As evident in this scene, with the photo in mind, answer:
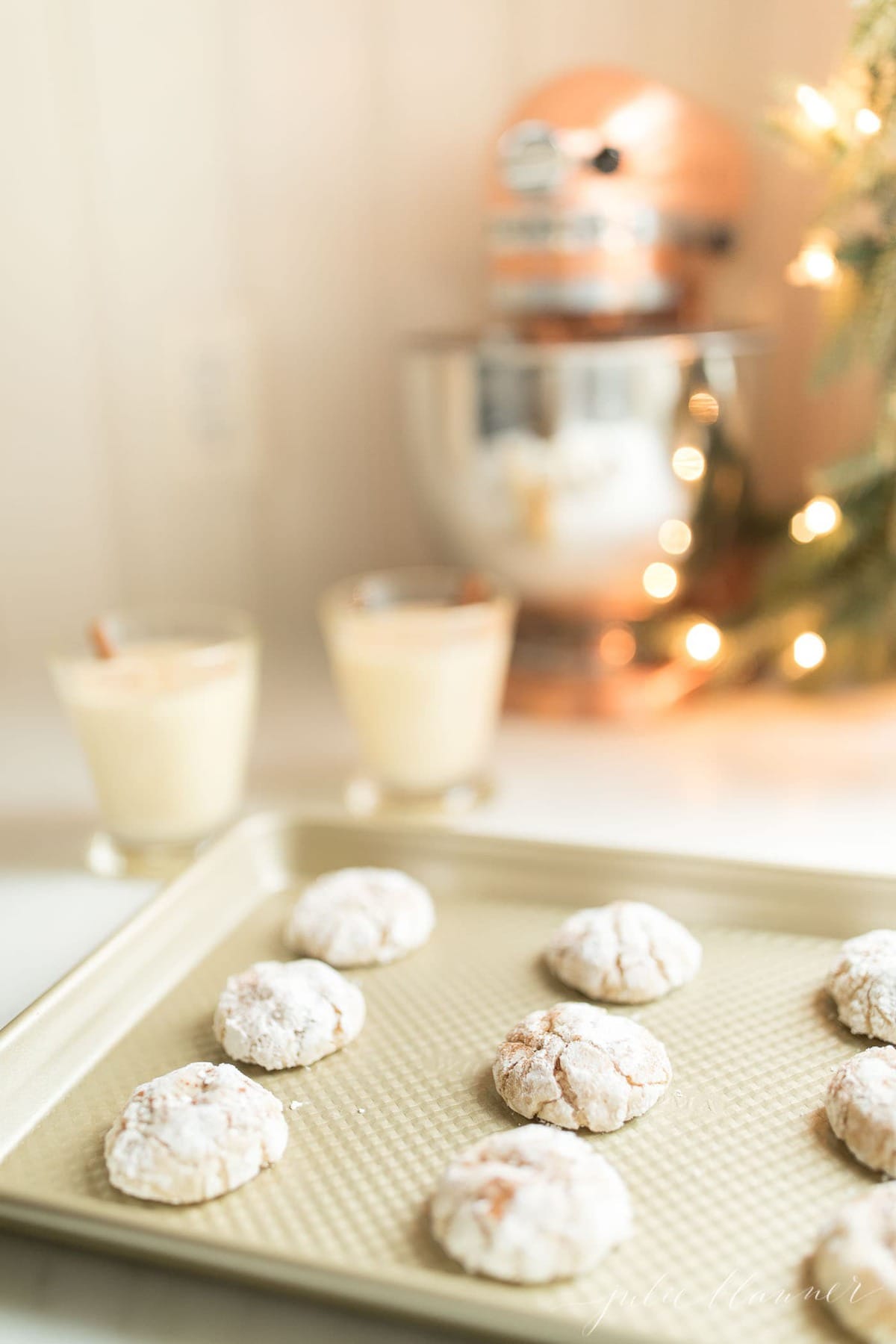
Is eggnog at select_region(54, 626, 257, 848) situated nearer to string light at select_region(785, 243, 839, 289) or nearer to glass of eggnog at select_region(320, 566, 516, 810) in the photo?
glass of eggnog at select_region(320, 566, 516, 810)

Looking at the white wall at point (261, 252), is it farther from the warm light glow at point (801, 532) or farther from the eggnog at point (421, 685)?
the eggnog at point (421, 685)

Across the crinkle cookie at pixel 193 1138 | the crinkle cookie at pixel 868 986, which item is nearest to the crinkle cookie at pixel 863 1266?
the crinkle cookie at pixel 868 986

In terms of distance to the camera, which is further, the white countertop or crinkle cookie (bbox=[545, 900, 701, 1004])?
the white countertop

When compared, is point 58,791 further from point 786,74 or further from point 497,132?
point 786,74

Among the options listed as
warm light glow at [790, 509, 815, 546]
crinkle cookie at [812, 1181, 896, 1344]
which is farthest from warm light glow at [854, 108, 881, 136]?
crinkle cookie at [812, 1181, 896, 1344]

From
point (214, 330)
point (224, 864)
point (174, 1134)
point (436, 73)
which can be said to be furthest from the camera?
point (214, 330)

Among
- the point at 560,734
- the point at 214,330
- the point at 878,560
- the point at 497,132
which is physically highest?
the point at 497,132

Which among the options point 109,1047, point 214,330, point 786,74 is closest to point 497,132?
point 786,74
